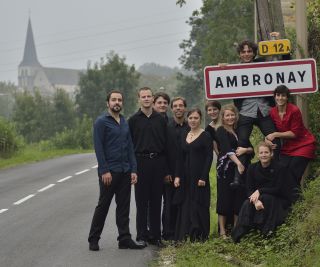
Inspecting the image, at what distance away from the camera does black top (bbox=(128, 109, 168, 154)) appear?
30.1ft

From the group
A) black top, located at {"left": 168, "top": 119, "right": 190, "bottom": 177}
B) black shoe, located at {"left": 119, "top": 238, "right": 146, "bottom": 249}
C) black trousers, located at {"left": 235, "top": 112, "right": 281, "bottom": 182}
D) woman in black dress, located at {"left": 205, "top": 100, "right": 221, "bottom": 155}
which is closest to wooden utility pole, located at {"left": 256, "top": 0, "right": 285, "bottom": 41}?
woman in black dress, located at {"left": 205, "top": 100, "right": 221, "bottom": 155}

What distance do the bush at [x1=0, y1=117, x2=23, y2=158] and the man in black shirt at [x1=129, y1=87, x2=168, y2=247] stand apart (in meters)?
21.5

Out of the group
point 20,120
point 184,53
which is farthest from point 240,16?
point 20,120

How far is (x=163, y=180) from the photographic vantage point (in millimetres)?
9352

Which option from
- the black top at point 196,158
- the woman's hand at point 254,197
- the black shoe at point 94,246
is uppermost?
the black top at point 196,158

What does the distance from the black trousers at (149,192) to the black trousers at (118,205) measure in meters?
0.27

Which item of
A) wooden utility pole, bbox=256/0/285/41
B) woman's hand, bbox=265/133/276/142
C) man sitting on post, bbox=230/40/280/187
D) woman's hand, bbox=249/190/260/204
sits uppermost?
wooden utility pole, bbox=256/0/285/41

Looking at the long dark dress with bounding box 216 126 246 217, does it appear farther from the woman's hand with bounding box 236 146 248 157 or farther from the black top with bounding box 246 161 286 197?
the black top with bounding box 246 161 286 197

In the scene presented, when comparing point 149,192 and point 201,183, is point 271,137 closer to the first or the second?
point 201,183

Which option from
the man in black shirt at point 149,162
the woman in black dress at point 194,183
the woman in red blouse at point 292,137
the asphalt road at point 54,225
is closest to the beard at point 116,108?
the man in black shirt at point 149,162

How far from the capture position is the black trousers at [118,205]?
8.91 meters

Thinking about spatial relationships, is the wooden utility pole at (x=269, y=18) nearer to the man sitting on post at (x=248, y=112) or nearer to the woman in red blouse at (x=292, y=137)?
the man sitting on post at (x=248, y=112)

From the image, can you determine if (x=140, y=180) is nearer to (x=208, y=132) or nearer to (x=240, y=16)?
(x=208, y=132)

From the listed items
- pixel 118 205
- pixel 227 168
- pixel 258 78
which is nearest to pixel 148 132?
pixel 118 205
